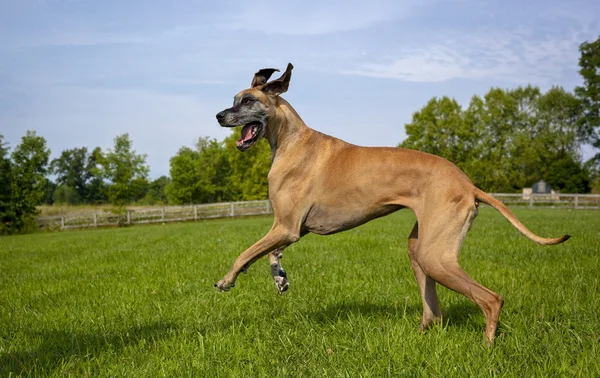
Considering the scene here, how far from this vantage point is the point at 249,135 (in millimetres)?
4695

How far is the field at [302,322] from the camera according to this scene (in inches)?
155

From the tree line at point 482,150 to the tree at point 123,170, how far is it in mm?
95

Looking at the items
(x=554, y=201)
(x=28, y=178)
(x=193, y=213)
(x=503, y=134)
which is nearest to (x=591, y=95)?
(x=503, y=134)

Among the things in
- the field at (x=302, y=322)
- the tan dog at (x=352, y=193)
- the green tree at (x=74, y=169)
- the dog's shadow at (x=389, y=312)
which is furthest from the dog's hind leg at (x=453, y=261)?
the green tree at (x=74, y=169)

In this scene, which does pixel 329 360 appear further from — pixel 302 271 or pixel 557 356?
pixel 302 271

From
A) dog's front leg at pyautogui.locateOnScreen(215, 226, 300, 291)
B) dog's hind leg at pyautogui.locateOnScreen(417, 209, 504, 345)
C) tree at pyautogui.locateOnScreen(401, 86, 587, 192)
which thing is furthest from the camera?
tree at pyautogui.locateOnScreen(401, 86, 587, 192)

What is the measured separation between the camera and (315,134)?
192 inches

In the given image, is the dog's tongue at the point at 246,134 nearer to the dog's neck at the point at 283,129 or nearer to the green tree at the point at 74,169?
the dog's neck at the point at 283,129

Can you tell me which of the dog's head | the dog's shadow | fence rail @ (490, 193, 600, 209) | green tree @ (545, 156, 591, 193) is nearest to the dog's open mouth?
the dog's head

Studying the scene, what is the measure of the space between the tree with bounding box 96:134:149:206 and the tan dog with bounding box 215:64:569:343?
44.7m

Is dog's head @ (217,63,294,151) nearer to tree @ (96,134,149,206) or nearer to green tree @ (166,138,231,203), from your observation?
tree @ (96,134,149,206)

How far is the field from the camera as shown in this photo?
155 inches

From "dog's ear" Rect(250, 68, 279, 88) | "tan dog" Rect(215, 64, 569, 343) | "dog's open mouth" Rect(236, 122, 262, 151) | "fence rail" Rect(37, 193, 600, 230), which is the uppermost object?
"dog's ear" Rect(250, 68, 279, 88)

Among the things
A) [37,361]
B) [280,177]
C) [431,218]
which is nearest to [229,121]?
[280,177]
